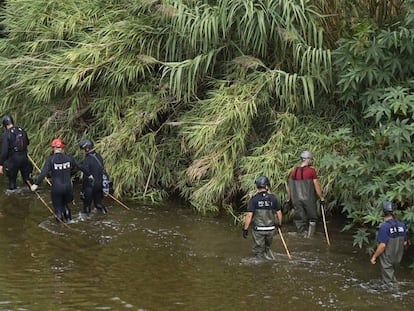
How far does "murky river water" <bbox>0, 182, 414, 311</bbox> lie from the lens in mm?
8273

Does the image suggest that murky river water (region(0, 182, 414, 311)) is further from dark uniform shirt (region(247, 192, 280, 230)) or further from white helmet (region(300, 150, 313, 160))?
white helmet (region(300, 150, 313, 160))

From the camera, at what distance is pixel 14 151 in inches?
519

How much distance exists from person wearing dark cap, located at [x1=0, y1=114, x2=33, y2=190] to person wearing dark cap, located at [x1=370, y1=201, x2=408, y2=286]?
7.45m

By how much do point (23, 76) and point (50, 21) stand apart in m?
1.62

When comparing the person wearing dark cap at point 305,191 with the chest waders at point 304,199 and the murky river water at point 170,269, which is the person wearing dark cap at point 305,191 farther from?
the murky river water at point 170,269

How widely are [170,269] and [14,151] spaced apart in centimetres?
525

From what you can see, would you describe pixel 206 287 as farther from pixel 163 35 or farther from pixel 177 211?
pixel 163 35

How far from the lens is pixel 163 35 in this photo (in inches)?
543

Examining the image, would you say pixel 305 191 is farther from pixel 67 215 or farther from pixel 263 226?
pixel 67 215

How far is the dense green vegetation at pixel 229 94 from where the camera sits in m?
10.2

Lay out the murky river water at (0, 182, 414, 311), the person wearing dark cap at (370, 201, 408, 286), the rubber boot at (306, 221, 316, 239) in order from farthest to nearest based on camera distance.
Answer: the rubber boot at (306, 221, 316, 239), the person wearing dark cap at (370, 201, 408, 286), the murky river water at (0, 182, 414, 311)

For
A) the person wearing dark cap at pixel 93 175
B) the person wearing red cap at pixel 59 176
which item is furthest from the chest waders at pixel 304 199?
the person wearing red cap at pixel 59 176

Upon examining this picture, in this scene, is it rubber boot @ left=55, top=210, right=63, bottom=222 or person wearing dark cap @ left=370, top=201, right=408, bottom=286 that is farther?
rubber boot @ left=55, top=210, right=63, bottom=222

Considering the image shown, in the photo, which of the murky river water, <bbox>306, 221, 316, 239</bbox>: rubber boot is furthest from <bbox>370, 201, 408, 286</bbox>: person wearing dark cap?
<bbox>306, 221, 316, 239</bbox>: rubber boot
